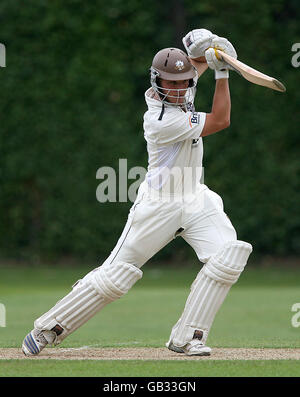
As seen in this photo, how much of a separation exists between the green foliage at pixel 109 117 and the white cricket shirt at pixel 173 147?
338 inches

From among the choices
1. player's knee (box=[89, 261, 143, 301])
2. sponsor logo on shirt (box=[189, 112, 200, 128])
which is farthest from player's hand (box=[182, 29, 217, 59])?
player's knee (box=[89, 261, 143, 301])

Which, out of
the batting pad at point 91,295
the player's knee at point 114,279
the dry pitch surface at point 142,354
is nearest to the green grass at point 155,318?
the dry pitch surface at point 142,354

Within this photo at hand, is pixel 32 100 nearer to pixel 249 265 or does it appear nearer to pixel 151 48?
pixel 151 48

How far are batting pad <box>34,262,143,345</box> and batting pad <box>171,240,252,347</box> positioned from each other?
406mm

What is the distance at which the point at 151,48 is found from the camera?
1507 centimetres

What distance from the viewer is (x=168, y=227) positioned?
5918mm

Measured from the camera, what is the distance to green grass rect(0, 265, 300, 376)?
17.3 feet

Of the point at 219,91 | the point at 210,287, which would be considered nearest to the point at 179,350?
the point at 210,287

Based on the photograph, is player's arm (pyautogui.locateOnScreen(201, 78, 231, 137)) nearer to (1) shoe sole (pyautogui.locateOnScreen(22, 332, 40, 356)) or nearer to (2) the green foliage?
(1) shoe sole (pyautogui.locateOnScreen(22, 332, 40, 356))

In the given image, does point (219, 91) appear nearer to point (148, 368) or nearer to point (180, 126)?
point (180, 126)

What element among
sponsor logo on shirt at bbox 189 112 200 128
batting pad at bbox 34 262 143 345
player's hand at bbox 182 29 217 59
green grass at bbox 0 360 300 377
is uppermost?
player's hand at bbox 182 29 217 59

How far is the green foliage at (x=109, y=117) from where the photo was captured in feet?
48.0

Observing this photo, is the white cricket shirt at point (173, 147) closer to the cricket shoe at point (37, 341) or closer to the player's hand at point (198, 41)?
the player's hand at point (198, 41)

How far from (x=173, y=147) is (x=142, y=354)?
134 cm
